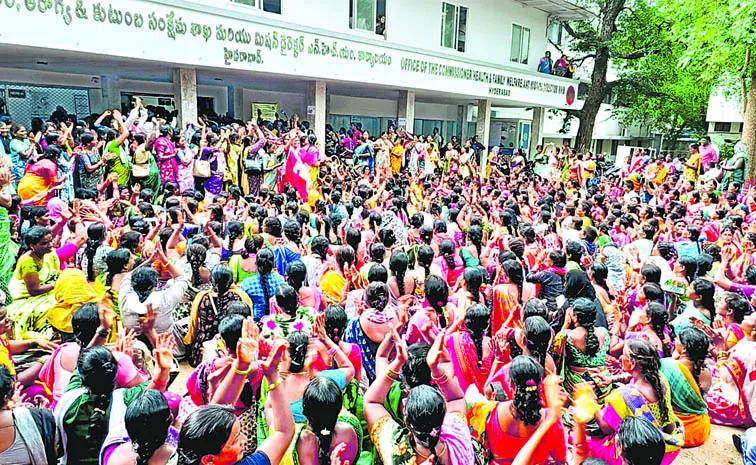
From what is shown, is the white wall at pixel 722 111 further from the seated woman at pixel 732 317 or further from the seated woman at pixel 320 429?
the seated woman at pixel 320 429

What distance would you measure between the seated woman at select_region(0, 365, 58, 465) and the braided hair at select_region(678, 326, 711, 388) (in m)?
3.20

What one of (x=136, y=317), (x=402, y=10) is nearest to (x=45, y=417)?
(x=136, y=317)

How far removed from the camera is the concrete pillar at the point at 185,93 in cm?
1055

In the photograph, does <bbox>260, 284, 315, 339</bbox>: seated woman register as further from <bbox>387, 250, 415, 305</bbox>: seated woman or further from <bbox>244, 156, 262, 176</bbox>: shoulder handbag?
<bbox>244, 156, 262, 176</bbox>: shoulder handbag

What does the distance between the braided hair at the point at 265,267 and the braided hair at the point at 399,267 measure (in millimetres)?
940

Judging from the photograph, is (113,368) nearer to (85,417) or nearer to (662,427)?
(85,417)

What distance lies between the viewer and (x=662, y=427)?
8.71 ft

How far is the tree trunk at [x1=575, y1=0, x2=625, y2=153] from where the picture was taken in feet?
71.2

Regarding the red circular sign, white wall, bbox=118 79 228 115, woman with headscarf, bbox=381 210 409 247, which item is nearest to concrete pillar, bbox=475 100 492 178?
the red circular sign

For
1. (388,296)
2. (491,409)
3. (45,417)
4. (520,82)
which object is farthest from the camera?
(520,82)

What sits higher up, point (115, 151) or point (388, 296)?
point (115, 151)

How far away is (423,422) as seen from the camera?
6.73 feet

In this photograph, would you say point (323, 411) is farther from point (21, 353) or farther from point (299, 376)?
point (21, 353)

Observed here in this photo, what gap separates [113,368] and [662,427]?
2559 millimetres
